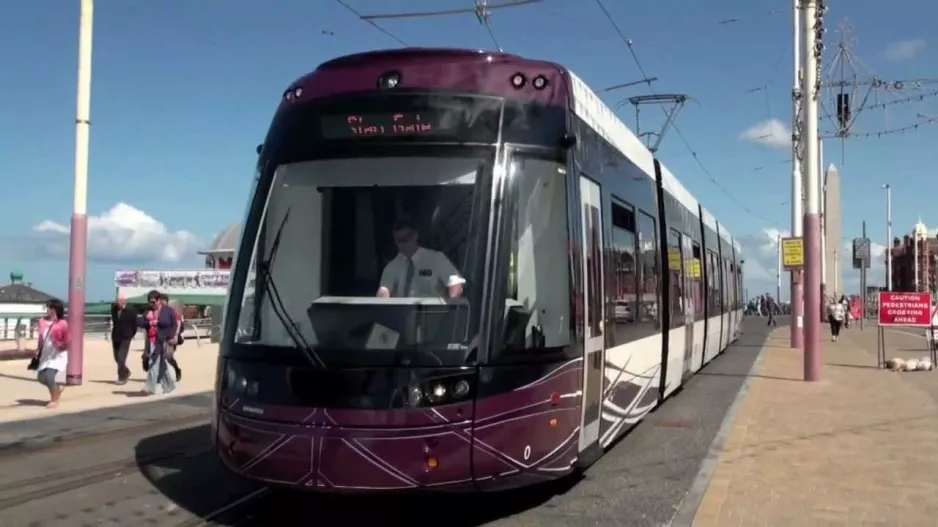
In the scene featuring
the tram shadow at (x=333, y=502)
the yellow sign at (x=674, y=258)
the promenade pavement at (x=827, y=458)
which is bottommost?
the tram shadow at (x=333, y=502)

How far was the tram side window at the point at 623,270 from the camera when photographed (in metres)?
8.27

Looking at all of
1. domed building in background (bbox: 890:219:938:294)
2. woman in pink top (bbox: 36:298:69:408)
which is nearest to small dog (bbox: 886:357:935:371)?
woman in pink top (bbox: 36:298:69:408)

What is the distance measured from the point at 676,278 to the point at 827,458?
3.95 meters

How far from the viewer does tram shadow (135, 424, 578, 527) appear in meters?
7.21

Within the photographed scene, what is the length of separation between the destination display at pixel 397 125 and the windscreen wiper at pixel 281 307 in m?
0.73

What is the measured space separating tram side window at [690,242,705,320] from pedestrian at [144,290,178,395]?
821 centimetres

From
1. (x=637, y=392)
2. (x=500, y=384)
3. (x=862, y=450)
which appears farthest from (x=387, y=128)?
(x=862, y=450)

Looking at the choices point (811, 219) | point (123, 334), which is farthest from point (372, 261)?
point (811, 219)

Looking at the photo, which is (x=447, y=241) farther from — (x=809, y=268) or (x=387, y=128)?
(x=809, y=268)

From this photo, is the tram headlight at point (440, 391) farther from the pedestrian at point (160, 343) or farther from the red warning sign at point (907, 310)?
the red warning sign at point (907, 310)

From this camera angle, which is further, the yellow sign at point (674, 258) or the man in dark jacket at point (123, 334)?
the man in dark jacket at point (123, 334)

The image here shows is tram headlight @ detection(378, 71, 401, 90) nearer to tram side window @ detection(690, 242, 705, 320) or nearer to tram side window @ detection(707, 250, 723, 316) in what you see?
tram side window @ detection(690, 242, 705, 320)

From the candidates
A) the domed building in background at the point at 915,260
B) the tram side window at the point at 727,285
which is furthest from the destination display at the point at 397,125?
the domed building in background at the point at 915,260

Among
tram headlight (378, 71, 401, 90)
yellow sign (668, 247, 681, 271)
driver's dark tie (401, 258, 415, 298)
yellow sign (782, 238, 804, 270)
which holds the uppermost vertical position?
tram headlight (378, 71, 401, 90)
